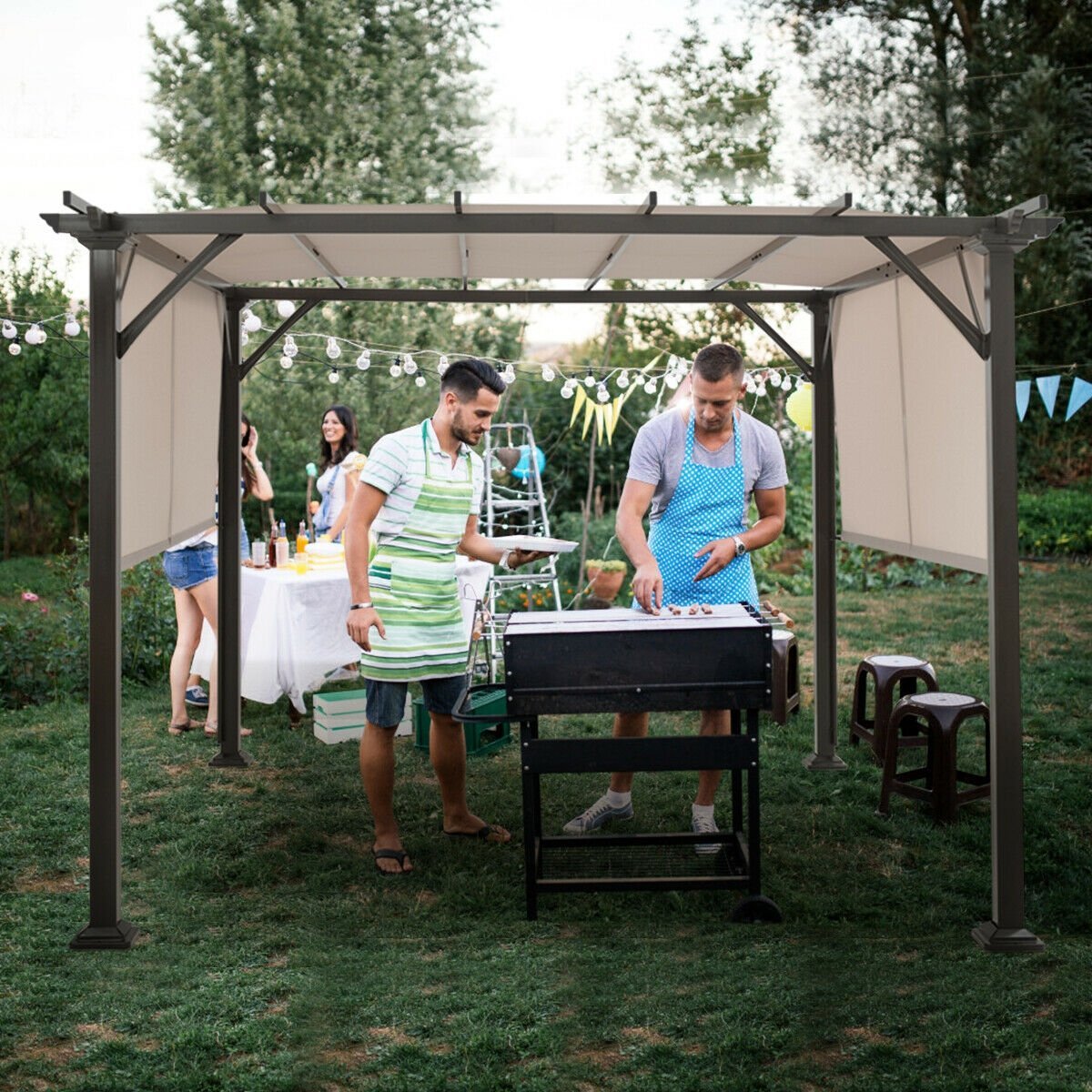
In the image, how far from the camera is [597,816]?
492 centimetres

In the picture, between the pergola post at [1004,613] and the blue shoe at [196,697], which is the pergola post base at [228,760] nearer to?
the blue shoe at [196,697]

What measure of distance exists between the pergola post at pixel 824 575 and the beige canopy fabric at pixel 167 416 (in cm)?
274

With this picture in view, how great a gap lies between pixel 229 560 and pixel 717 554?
2574 mm

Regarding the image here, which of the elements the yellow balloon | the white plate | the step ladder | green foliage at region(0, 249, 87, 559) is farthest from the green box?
green foliage at region(0, 249, 87, 559)

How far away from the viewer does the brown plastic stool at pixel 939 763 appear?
16.5ft

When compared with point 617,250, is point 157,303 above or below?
below

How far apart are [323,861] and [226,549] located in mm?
1878

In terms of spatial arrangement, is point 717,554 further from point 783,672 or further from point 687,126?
point 687,126

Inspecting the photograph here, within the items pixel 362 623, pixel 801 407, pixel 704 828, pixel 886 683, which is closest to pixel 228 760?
pixel 362 623

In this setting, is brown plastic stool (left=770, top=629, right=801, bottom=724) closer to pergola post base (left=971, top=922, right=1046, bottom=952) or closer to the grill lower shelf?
the grill lower shelf

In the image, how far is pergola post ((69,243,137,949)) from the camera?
379cm

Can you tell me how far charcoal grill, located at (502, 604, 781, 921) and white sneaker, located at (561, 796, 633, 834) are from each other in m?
0.66

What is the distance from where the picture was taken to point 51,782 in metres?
5.89

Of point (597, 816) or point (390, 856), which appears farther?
point (597, 816)
